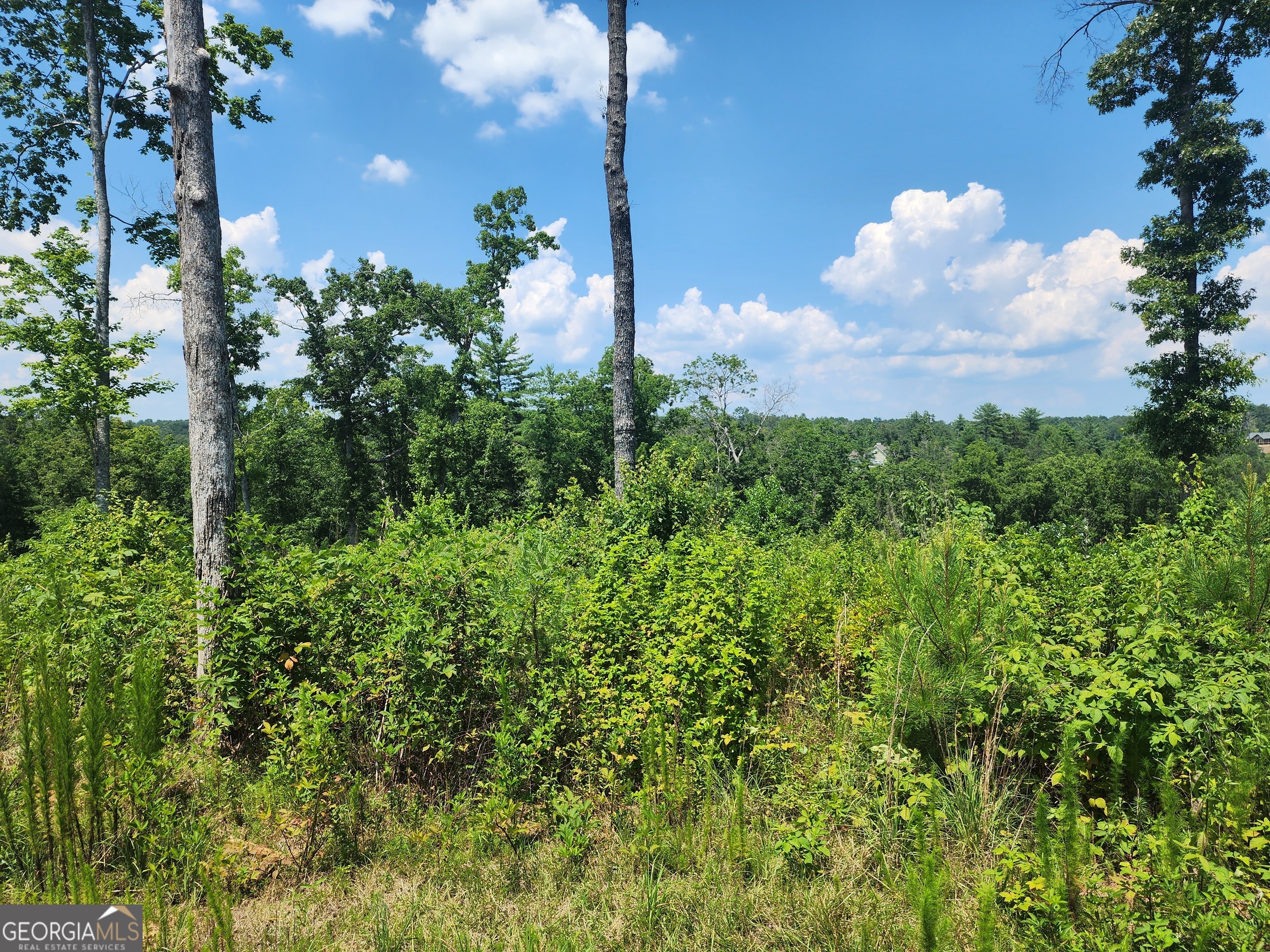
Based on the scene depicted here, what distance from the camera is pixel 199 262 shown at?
468 centimetres

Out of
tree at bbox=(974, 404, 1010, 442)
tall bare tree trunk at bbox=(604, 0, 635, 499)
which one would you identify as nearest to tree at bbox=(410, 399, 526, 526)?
tall bare tree trunk at bbox=(604, 0, 635, 499)

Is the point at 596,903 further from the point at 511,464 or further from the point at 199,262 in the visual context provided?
the point at 511,464

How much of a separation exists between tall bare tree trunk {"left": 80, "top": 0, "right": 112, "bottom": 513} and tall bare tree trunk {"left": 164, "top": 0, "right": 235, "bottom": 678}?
11685 mm

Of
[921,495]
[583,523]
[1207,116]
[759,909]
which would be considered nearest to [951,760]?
[759,909]

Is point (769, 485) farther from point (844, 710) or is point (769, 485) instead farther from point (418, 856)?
point (418, 856)

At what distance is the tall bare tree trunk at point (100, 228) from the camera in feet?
42.2

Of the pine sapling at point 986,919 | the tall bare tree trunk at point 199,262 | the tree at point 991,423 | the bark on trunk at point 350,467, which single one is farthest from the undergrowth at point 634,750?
the tree at point 991,423

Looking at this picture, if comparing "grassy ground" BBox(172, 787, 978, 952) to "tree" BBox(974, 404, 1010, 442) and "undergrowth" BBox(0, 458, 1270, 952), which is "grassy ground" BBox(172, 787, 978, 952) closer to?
"undergrowth" BBox(0, 458, 1270, 952)

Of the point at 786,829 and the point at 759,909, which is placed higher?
the point at 786,829

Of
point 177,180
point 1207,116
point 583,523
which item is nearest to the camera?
point 177,180

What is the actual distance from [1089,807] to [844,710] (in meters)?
1.38

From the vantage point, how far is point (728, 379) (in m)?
38.3

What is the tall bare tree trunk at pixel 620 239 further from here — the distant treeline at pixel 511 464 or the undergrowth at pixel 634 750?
the undergrowth at pixel 634 750

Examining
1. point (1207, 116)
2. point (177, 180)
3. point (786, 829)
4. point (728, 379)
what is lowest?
point (786, 829)
